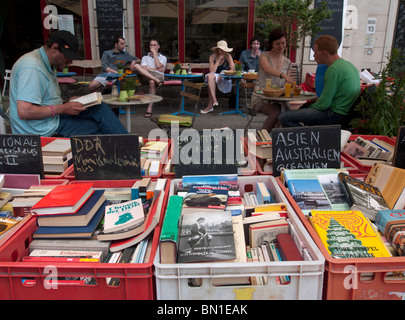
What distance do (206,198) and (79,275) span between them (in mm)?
661

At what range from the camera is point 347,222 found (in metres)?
1.52

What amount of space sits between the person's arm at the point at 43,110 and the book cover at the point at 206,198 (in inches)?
64.2

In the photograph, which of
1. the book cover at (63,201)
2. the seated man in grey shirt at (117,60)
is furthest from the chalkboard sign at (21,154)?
the seated man in grey shirt at (117,60)

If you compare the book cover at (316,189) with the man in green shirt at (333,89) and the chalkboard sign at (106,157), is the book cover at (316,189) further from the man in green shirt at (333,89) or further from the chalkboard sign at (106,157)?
the man in green shirt at (333,89)

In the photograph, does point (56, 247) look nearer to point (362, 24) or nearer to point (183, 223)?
point (183, 223)

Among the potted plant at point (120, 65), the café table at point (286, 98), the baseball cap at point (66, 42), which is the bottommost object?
the café table at point (286, 98)

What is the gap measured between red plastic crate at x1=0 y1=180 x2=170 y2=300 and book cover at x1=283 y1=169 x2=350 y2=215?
81 centimetres

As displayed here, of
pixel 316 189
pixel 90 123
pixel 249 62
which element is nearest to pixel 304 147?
pixel 316 189

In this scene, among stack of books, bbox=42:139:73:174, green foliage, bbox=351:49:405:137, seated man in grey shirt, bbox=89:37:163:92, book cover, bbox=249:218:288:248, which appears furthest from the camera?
seated man in grey shirt, bbox=89:37:163:92

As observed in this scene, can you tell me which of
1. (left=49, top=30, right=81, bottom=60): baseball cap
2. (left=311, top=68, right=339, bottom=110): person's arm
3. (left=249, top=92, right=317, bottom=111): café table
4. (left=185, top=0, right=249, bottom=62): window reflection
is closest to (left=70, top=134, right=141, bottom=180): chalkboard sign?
(left=49, top=30, right=81, bottom=60): baseball cap

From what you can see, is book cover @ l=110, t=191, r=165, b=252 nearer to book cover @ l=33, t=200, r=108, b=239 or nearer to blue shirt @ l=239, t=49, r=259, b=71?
book cover @ l=33, t=200, r=108, b=239

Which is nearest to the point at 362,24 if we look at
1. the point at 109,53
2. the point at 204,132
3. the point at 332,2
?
the point at 332,2

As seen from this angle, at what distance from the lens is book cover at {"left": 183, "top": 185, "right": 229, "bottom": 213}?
1615 mm

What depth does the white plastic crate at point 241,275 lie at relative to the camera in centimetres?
125
